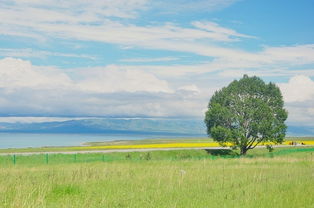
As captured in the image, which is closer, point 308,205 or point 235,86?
point 308,205

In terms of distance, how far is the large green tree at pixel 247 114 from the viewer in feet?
204

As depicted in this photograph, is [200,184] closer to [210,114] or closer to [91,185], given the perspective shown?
[91,185]

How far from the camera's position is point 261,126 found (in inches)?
2429

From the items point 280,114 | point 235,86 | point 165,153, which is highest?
point 235,86

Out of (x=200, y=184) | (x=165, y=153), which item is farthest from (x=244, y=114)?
(x=200, y=184)

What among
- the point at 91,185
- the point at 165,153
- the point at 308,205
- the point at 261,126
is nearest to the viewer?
the point at 308,205

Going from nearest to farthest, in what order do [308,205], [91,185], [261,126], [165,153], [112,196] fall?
[308,205]
[112,196]
[91,185]
[261,126]
[165,153]

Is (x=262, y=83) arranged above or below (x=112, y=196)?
above

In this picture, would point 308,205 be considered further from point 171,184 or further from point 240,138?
point 240,138

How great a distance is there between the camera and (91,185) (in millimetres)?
17016

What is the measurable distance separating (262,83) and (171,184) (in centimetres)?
4933

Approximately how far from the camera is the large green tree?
62.2 m

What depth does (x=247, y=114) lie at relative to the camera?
206 ft

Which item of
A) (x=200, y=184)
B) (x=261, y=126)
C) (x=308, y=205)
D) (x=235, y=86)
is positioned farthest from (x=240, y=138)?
(x=308, y=205)
